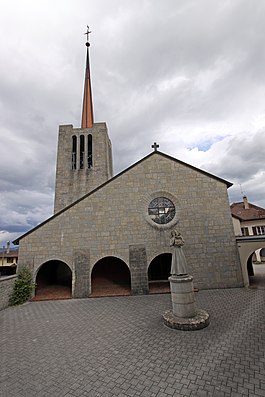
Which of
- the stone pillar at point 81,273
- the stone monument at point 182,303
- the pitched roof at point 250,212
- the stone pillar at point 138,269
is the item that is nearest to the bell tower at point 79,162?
the stone pillar at point 81,273

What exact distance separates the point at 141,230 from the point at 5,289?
8485 mm

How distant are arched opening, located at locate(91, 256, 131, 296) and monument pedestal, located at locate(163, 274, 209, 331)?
541 cm

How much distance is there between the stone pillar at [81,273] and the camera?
41.3 ft

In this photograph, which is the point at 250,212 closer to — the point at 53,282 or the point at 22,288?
the point at 53,282

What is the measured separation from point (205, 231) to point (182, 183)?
3.56 m

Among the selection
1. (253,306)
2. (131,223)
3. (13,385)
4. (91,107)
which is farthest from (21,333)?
(91,107)

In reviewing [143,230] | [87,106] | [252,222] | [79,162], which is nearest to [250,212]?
[252,222]

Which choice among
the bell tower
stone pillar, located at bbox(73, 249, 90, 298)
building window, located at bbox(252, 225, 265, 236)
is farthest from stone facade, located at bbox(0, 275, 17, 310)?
building window, located at bbox(252, 225, 265, 236)

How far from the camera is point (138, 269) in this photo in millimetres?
12766

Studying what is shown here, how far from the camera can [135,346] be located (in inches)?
245

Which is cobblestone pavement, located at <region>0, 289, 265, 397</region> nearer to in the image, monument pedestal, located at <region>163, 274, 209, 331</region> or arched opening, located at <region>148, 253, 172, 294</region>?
monument pedestal, located at <region>163, 274, 209, 331</region>

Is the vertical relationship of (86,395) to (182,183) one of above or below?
below

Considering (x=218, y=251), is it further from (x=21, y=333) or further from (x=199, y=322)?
(x=21, y=333)

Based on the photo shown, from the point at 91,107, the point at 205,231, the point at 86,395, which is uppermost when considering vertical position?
the point at 91,107
